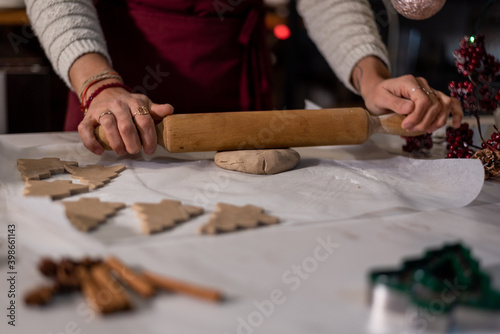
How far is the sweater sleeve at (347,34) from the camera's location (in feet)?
4.46

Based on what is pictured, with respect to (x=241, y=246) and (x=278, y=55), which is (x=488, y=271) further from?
(x=278, y=55)

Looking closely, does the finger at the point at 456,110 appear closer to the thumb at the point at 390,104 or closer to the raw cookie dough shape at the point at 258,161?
the thumb at the point at 390,104

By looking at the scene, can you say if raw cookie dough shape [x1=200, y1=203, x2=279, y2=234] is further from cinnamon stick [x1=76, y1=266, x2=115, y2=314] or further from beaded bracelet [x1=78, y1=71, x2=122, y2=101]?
beaded bracelet [x1=78, y1=71, x2=122, y2=101]

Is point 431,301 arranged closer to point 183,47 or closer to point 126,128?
point 126,128

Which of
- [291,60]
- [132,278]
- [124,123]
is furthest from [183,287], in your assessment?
[291,60]

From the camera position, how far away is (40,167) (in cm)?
95

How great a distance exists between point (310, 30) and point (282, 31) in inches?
88.6

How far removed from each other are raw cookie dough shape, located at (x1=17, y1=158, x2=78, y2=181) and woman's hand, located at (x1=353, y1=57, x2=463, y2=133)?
708 mm

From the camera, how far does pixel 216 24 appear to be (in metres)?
1.38

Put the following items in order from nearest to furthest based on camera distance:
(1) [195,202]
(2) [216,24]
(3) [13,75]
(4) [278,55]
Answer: (1) [195,202]
(2) [216,24]
(3) [13,75]
(4) [278,55]

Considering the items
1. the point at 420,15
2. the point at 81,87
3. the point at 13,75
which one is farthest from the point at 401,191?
the point at 13,75

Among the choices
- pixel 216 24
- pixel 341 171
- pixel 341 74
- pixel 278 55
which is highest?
pixel 216 24

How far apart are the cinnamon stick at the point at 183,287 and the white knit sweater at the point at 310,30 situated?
74 centimetres

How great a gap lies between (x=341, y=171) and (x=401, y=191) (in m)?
0.14
